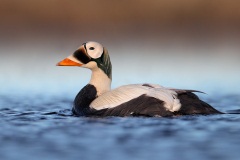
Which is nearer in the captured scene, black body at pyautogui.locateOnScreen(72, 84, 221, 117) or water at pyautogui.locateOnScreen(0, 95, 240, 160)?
water at pyautogui.locateOnScreen(0, 95, 240, 160)

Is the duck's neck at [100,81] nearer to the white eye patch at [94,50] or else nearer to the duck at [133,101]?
the duck at [133,101]

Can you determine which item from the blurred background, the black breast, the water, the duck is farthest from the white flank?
the blurred background

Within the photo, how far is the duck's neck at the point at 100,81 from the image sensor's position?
9.41 meters

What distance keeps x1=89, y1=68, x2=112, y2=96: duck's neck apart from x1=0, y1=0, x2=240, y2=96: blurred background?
2.33 metres

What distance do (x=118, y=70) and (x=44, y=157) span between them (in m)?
8.26

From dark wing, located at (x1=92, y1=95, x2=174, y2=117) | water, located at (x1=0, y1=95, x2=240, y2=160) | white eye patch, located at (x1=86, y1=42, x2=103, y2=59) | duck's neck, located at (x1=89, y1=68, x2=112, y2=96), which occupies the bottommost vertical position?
water, located at (x1=0, y1=95, x2=240, y2=160)

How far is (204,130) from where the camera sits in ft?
24.1

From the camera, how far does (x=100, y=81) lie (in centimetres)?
942

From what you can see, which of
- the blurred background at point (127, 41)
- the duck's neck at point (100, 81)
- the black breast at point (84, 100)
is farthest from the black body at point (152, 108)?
the blurred background at point (127, 41)

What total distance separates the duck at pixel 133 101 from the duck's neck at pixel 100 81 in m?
0.13

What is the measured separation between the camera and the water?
6.23m

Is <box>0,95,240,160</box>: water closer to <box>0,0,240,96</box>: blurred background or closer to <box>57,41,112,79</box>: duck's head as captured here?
<box>57,41,112,79</box>: duck's head

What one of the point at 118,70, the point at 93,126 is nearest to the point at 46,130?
the point at 93,126

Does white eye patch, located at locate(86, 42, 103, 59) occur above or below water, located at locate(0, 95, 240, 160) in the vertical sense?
above
